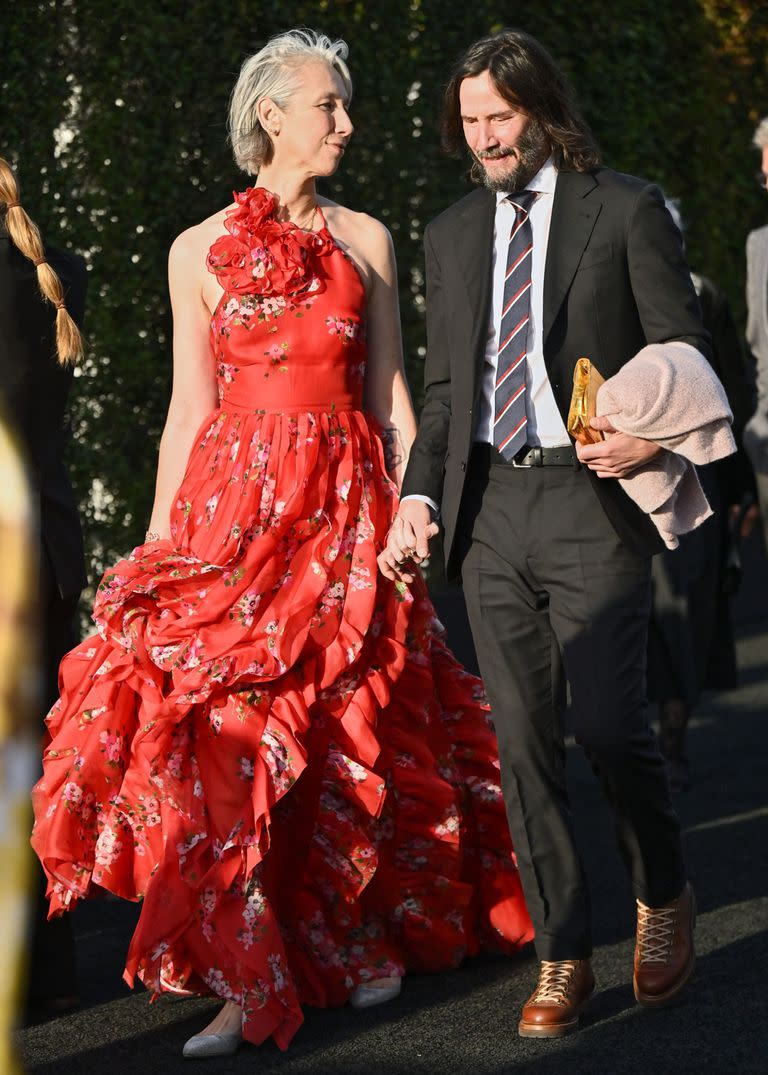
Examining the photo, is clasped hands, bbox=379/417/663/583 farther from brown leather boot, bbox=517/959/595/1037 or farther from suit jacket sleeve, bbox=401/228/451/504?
brown leather boot, bbox=517/959/595/1037

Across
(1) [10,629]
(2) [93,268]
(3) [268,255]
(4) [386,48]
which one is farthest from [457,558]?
(4) [386,48]

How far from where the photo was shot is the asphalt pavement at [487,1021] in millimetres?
3586

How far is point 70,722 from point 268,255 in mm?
1195

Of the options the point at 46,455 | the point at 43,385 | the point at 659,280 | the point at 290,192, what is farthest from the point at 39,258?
the point at 659,280

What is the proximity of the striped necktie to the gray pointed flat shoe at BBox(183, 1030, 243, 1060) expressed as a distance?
141cm

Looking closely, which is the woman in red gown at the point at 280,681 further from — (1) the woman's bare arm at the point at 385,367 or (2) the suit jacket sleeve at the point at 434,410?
(2) the suit jacket sleeve at the point at 434,410

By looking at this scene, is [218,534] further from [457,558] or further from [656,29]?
[656,29]

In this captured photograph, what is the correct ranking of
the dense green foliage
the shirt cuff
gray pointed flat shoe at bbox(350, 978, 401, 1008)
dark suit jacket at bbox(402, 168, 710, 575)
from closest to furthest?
dark suit jacket at bbox(402, 168, 710, 575) → the shirt cuff → gray pointed flat shoe at bbox(350, 978, 401, 1008) → the dense green foliage

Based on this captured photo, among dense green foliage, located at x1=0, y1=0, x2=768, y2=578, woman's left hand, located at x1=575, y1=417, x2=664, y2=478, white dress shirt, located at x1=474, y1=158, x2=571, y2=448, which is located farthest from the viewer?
dense green foliage, located at x1=0, y1=0, x2=768, y2=578

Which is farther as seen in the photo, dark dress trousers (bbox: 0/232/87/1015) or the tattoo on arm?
the tattoo on arm

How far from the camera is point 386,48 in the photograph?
7.56m

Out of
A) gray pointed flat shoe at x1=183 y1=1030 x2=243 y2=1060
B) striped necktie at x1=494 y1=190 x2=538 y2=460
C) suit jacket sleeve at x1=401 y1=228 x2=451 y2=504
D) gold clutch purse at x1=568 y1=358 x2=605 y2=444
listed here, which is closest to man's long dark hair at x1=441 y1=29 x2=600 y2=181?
striped necktie at x1=494 y1=190 x2=538 y2=460

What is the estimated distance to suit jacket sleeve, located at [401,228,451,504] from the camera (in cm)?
379

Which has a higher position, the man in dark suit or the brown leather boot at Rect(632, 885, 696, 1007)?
the man in dark suit
